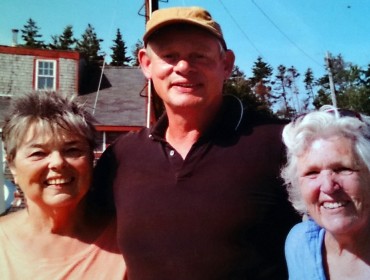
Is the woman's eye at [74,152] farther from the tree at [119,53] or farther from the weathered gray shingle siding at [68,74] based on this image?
the tree at [119,53]

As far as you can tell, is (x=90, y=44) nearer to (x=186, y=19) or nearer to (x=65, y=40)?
(x=65, y=40)

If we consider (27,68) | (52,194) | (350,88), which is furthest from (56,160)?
(350,88)

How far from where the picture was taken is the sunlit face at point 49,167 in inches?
107

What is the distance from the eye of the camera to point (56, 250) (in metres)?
2.81

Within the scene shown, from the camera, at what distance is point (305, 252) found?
2461mm

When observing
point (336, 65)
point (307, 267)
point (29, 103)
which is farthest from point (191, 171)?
point (336, 65)

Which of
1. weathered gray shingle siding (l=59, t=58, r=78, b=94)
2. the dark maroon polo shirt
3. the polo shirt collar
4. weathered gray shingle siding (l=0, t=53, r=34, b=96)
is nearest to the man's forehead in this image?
the polo shirt collar

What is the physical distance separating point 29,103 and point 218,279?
1448 mm

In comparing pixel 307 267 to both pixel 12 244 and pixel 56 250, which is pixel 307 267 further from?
pixel 12 244

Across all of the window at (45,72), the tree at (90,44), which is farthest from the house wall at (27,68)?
the tree at (90,44)

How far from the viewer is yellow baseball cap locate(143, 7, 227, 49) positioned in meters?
2.82

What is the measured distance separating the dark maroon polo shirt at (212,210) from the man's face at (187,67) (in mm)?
206

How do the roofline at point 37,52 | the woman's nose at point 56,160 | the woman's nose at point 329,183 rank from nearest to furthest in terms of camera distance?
the woman's nose at point 329,183
the woman's nose at point 56,160
the roofline at point 37,52

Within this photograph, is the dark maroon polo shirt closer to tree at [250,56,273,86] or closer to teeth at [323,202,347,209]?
teeth at [323,202,347,209]
